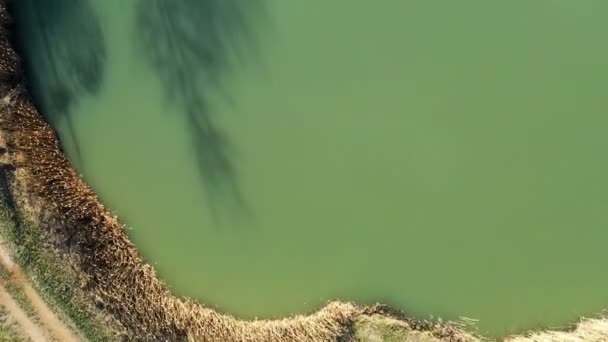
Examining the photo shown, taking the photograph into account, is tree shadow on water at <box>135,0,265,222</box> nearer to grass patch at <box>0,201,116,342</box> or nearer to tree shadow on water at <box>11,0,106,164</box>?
tree shadow on water at <box>11,0,106,164</box>

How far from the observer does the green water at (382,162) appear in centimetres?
632

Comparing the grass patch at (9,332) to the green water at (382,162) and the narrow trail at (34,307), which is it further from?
the green water at (382,162)

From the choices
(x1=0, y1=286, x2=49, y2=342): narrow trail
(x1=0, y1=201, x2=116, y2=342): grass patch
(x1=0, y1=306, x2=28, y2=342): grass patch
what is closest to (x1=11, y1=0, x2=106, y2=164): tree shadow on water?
(x1=0, y1=201, x2=116, y2=342): grass patch

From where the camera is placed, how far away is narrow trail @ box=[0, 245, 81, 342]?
20.9ft

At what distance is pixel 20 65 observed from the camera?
6812 millimetres

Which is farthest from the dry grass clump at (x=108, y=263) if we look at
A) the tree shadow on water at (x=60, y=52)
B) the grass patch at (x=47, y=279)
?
the tree shadow on water at (x=60, y=52)

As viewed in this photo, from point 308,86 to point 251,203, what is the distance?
1294 millimetres

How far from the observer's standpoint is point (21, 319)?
21.0ft

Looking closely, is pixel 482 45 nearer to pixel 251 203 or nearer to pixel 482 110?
pixel 482 110

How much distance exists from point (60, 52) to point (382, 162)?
3497mm

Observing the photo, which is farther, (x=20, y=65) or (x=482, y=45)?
(x=20, y=65)

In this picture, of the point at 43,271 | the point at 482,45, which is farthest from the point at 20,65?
the point at 482,45

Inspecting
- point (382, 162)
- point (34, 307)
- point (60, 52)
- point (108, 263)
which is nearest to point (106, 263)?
point (108, 263)

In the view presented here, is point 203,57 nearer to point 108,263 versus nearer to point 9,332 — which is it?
point 108,263
